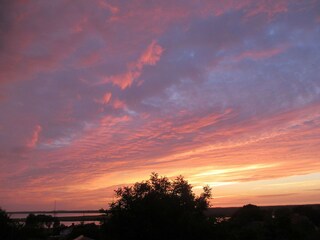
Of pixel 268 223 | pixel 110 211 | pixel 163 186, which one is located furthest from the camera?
pixel 268 223

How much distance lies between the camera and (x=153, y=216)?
73.2 ft

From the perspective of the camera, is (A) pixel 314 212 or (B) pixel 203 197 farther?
(A) pixel 314 212

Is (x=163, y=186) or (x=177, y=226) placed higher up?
(x=163, y=186)

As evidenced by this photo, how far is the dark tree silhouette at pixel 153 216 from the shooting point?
71.4 ft

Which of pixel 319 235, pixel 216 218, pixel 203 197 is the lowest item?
pixel 319 235

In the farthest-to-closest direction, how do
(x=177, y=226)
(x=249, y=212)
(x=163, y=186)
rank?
(x=249, y=212) → (x=163, y=186) → (x=177, y=226)

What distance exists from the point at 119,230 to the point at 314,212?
215 feet

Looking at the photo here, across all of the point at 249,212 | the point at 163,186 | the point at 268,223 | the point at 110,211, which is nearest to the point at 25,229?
the point at 110,211

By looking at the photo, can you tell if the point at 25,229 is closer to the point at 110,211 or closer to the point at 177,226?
the point at 110,211

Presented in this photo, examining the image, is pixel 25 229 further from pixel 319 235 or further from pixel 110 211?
pixel 319 235

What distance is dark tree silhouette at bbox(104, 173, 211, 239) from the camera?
21.8 metres

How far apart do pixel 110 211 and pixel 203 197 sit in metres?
7.17

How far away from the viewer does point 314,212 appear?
7475cm

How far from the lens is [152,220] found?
72.8 feet
